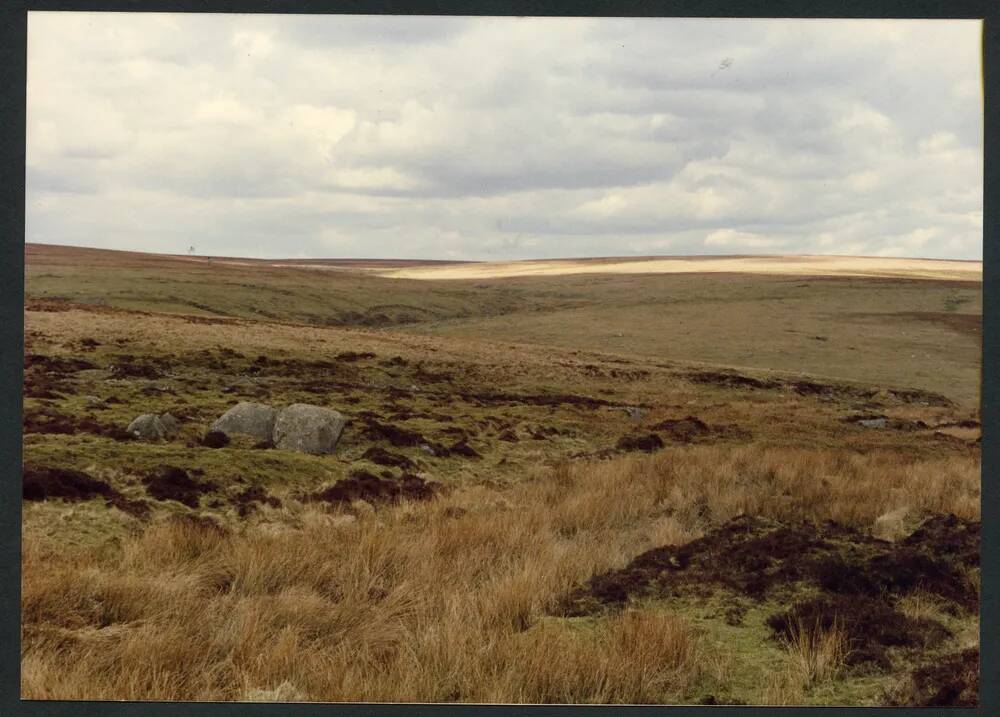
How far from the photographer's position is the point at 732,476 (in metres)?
14.4

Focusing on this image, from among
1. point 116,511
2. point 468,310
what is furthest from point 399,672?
point 468,310

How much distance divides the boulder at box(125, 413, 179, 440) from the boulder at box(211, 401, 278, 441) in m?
0.85

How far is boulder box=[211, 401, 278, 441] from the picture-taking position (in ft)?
49.8

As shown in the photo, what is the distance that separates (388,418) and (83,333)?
1542 centimetres

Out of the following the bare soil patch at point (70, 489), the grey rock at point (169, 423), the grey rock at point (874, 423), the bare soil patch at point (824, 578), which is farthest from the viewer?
the grey rock at point (874, 423)

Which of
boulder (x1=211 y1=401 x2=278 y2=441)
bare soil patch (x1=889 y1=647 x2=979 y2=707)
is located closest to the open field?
bare soil patch (x1=889 y1=647 x2=979 y2=707)

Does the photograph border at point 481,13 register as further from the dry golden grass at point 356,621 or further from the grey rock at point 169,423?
the grey rock at point 169,423

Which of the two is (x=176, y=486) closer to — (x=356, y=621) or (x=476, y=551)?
(x=476, y=551)

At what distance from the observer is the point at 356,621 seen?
7.55 metres

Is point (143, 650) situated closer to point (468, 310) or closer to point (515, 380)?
point (515, 380)

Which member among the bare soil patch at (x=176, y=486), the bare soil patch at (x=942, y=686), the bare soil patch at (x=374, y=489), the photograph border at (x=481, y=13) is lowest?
the bare soil patch at (x=942, y=686)

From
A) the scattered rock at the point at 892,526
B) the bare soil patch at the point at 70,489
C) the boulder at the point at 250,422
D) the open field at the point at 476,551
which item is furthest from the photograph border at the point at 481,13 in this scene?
the boulder at the point at 250,422

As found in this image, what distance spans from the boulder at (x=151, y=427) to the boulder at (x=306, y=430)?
1.92m

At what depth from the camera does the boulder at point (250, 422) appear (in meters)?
15.2
